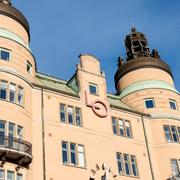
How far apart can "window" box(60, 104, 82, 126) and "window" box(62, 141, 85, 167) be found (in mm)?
2440

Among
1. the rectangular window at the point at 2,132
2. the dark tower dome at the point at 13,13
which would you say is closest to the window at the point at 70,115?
the rectangular window at the point at 2,132

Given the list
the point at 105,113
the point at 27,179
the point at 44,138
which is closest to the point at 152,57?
the point at 105,113

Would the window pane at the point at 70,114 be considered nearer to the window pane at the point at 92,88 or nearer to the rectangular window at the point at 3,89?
the window pane at the point at 92,88

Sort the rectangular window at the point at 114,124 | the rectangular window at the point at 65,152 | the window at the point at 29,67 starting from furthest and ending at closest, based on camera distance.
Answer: the rectangular window at the point at 114,124, the window at the point at 29,67, the rectangular window at the point at 65,152

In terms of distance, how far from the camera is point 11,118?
32.4 metres

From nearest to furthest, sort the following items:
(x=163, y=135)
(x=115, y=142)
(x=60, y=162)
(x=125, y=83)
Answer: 1. (x=60, y=162)
2. (x=115, y=142)
3. (x=163, y=135)
4. (x=125, y=83)

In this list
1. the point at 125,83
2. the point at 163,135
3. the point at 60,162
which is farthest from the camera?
the point at 125,83

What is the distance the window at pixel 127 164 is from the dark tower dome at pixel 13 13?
53.6 feet

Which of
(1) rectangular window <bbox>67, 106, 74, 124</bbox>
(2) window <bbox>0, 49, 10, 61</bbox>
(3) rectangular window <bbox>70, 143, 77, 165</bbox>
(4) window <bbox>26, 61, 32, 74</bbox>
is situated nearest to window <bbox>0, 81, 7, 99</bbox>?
(2) window <bbox>0, 49, 10, 61</bbox>

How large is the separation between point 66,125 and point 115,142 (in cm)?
590

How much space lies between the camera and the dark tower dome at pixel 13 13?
39256 mm

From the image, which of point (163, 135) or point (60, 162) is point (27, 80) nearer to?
point (60, 162)

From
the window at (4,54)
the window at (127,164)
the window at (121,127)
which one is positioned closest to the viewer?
the window at (4,54)

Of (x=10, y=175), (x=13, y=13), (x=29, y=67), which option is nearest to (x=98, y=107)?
(x=29, y=67)
